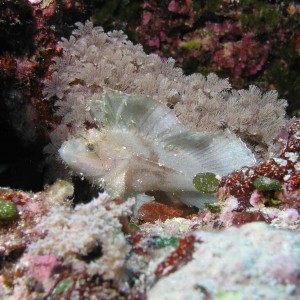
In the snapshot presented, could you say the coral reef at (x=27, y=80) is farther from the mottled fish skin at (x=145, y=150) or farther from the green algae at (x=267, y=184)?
the green algae at (x=267, y=184)

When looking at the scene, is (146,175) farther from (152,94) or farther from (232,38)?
(232,38)

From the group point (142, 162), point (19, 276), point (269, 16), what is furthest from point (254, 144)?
point (19, 276)

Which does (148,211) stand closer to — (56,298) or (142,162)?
(142,162)

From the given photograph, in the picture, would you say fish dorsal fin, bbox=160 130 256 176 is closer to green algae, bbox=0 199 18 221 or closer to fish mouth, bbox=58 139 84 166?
fish mouth, bbox=58 139 84 166

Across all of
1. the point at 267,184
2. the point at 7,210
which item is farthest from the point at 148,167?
the point at 7,210

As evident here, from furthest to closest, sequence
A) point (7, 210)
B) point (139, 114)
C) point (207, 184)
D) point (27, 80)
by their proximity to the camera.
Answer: point (27, 80), point (139, 114), point (207, 184), point (7, 210)

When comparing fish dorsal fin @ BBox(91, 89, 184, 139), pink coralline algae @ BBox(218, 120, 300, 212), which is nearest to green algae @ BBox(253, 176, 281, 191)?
pink coralline algae @ BBox(218, 120, 300, 212)

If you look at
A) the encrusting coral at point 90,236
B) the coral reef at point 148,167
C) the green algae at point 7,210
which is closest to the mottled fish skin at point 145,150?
the coral reef at point 148,167
